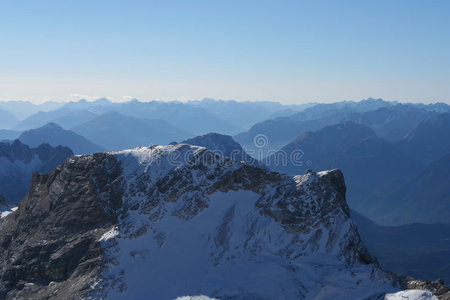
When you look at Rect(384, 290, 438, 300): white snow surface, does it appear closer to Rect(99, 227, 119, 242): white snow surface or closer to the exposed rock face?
Rect(99, 227, 119, 242): white snow surface

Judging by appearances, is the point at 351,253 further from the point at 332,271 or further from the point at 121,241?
the point at 121,241

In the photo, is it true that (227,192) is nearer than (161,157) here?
Yes

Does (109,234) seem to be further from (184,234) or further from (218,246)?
(218,246)

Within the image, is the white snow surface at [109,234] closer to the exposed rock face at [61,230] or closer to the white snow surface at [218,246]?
the white snow surface at [218,246]

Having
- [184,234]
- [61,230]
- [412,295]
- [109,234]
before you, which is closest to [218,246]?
[184,234]

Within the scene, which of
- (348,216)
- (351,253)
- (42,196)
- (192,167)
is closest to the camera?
(351,253)

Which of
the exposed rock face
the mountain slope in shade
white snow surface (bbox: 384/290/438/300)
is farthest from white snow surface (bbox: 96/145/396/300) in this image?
the exposed rock face

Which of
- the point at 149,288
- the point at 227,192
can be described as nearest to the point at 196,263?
the point at 149,288
